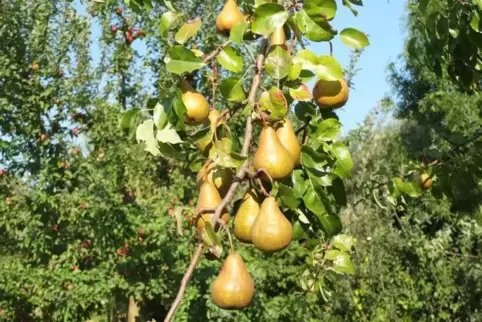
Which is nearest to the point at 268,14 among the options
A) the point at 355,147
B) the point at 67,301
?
the point at 67,301

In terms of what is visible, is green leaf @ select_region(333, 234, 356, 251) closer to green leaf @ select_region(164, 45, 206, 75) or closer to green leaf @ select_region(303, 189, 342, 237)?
green leaf @ select_region(303, 189, 342, 237)

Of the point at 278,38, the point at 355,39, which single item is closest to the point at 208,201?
the point at 278,38

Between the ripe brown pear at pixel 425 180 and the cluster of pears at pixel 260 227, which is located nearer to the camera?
the cluster of pears at pixel 260 227

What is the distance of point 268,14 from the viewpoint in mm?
917

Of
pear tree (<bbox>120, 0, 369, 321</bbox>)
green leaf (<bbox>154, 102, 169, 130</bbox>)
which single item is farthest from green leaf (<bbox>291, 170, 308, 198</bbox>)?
green leaf (<bbox>154, 102, 169, 130</bbox>)

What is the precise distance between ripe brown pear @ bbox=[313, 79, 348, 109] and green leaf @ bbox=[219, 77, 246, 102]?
128mm

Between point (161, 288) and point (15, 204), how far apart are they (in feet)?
3.69

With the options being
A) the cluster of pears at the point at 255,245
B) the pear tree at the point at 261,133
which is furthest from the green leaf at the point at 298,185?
the cluster of pears at the point at 255,245

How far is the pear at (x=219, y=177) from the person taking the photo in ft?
3.08

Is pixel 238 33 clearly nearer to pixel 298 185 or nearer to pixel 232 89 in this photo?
pixel 232 89

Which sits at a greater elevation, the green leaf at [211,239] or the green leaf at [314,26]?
the green leaf at [314,26]

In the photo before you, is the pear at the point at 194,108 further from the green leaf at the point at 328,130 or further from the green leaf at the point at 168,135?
the green leaf at the point at 328,130

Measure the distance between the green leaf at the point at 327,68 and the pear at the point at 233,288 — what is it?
29cm

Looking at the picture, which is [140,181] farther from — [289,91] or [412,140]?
[412,140]
